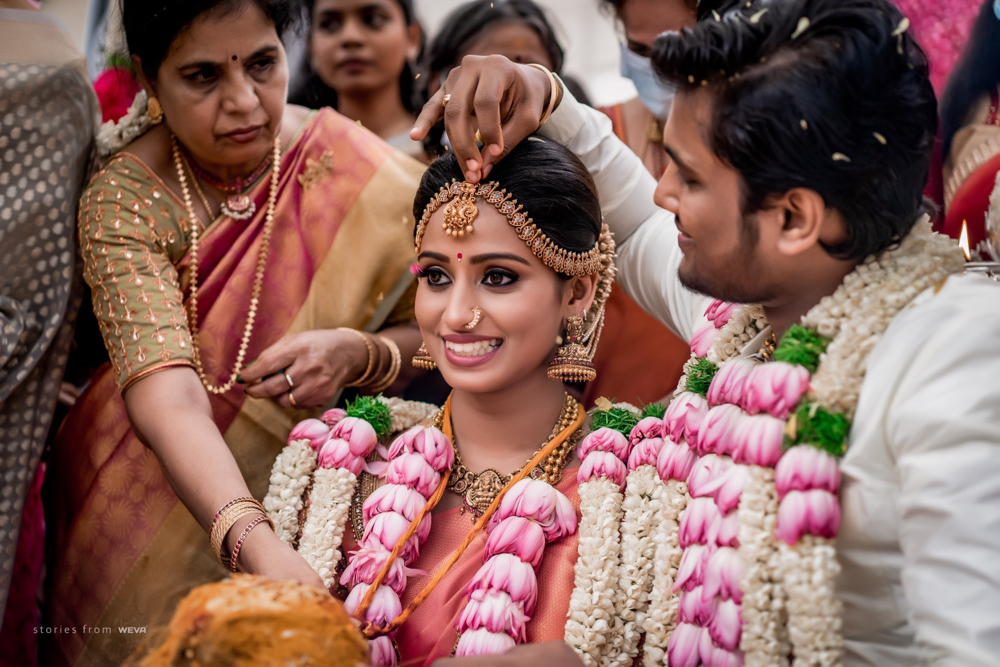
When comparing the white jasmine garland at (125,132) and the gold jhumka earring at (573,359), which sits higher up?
the white jasmine garland at (125,132)

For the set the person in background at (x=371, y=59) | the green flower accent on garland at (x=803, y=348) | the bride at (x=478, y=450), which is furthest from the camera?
the person in background at (x=371, y=59)

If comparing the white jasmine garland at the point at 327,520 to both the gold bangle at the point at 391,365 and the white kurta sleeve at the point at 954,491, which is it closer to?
the gold bangle at the point at 391,365

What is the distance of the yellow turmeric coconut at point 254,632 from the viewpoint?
1.36 m

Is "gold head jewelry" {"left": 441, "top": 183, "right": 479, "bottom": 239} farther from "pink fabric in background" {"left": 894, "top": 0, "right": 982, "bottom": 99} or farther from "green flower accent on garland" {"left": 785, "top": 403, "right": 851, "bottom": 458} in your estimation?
"pink fabric in background" {"left": 894, "top": 0, "right": 982, "bottom": 99}

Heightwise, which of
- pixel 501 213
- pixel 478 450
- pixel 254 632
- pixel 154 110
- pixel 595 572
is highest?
pixel 154 110

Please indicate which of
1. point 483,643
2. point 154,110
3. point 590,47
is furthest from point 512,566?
point 590,47

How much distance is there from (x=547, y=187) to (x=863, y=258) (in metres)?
0.71

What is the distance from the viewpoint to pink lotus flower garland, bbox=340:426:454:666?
1.95 metres

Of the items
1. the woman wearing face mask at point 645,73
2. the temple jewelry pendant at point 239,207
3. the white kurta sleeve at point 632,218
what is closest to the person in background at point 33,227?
the temple jewelry pendant at point 239,207

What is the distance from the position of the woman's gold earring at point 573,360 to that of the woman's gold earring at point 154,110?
127 cm

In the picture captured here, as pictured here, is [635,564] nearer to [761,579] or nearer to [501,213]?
[761,579]

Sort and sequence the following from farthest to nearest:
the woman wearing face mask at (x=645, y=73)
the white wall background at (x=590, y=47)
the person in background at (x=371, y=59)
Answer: the white wall background at (x=590, y=47) < the person in background at (x=371, y=59) < the woman wearing face mask at (x=645, y=73)

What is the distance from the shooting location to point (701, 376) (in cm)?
197

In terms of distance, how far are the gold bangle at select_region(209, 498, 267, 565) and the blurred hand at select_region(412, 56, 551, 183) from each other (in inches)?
35.0
